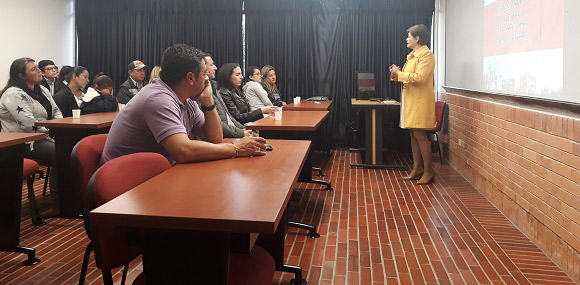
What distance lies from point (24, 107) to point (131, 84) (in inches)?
90.7

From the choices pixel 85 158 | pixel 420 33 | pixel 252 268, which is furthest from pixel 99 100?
pixel 252 268

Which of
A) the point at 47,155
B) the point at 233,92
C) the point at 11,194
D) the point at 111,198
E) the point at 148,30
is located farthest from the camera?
the point at 148,30

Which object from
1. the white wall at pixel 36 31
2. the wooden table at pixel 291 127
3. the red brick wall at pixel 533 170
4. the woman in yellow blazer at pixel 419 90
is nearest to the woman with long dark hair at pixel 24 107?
the wooden table at pixel 291 127

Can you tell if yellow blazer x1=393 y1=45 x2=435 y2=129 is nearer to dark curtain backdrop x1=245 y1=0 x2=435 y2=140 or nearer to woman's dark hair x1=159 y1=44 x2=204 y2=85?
dark curtain backdrop x1=245 y1=0 x2=435 y2=140

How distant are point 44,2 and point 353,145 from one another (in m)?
5.29

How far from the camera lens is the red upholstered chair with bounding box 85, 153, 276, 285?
170 cm

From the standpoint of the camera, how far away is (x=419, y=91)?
5.18m

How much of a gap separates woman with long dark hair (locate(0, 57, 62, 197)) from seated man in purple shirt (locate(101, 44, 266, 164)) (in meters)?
2.32

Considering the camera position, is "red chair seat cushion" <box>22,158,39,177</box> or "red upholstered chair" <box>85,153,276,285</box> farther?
"red chair seat cushion" <box>22,158,39,177</box>

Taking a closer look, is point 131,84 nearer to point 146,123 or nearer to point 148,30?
point 148,30

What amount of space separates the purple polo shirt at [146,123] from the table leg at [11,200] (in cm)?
113

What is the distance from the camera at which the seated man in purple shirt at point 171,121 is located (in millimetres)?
2205

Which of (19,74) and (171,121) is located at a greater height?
(19,74)

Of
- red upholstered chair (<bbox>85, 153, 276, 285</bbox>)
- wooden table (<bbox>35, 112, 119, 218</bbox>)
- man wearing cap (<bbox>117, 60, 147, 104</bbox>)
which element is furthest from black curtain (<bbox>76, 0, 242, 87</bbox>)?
red upholstered chair (<bbox>85, 153, 276, 285</bbox>)
